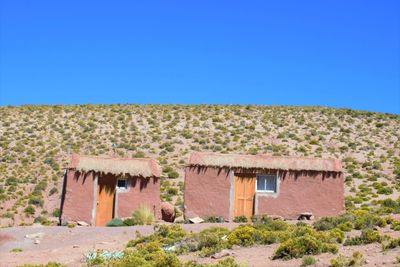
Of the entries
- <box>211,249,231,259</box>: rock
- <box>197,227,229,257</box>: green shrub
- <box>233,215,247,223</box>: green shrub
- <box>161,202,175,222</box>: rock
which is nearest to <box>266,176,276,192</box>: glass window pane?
<box>233,215,247,223</box>: green shrub

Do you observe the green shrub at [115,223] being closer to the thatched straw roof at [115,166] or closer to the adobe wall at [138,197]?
the adobe wall at [138,197]

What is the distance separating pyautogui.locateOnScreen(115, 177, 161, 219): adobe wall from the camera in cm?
2659

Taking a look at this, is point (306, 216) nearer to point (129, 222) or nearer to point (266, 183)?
point (266, 183)

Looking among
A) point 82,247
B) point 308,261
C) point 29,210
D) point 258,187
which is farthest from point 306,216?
point 29,210

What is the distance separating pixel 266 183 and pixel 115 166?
272 inches

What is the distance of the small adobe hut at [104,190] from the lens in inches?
1041

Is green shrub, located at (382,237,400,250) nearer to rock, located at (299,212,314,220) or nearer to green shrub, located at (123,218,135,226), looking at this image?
rock, located at (299,212,314,220)

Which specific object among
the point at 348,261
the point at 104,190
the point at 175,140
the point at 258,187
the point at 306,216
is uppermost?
the point at 175,140

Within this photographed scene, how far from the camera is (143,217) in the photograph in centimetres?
2505

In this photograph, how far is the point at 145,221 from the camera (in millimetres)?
24969

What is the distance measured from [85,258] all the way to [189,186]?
10.8 meters

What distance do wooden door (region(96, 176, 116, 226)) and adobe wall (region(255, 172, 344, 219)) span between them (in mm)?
6524

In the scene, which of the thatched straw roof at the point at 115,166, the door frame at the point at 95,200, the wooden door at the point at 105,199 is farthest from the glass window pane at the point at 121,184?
the thatched straw roof at the point at 115,166

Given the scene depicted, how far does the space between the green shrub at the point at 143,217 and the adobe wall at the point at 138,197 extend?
0.99 m
